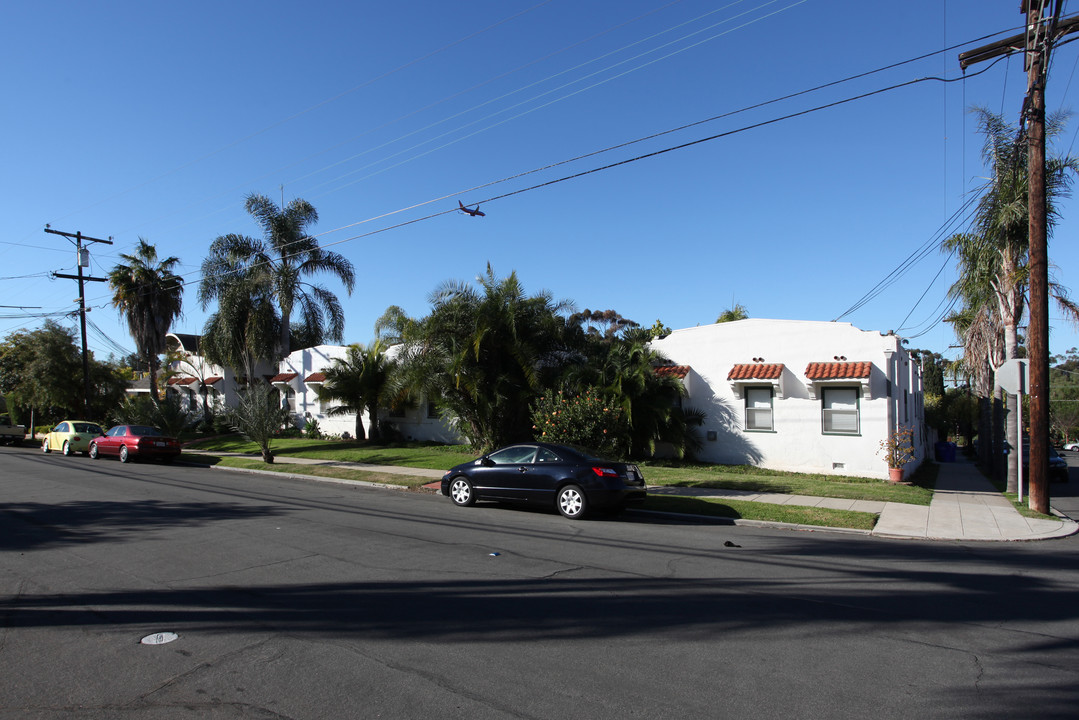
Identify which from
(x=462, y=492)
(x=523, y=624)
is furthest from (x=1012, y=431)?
(x=523, y=624)

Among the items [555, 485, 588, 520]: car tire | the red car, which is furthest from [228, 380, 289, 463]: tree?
[555, 485, 588, 520]: car tire

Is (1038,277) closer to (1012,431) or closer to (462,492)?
(1012,431)

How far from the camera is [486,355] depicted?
770 inches

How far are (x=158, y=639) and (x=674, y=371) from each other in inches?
638

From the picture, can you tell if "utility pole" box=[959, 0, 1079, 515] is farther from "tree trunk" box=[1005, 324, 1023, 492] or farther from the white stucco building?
the white stucco building

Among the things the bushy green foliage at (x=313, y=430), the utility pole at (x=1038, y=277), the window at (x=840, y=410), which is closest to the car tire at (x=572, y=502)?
the utility pole at (x=1038, y=277)

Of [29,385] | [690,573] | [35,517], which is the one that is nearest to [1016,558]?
[690,573]

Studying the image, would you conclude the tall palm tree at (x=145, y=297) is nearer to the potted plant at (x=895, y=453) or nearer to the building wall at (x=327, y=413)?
the building wall at (x=327, y=413)

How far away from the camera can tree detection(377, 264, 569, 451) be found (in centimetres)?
1916

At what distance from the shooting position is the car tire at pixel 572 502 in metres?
11.8

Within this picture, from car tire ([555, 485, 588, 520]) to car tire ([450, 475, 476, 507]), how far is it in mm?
2087

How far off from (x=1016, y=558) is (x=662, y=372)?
37.6ft

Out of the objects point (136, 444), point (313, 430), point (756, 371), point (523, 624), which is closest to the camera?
point (523, 624)

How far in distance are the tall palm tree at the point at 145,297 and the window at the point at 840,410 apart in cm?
3078
